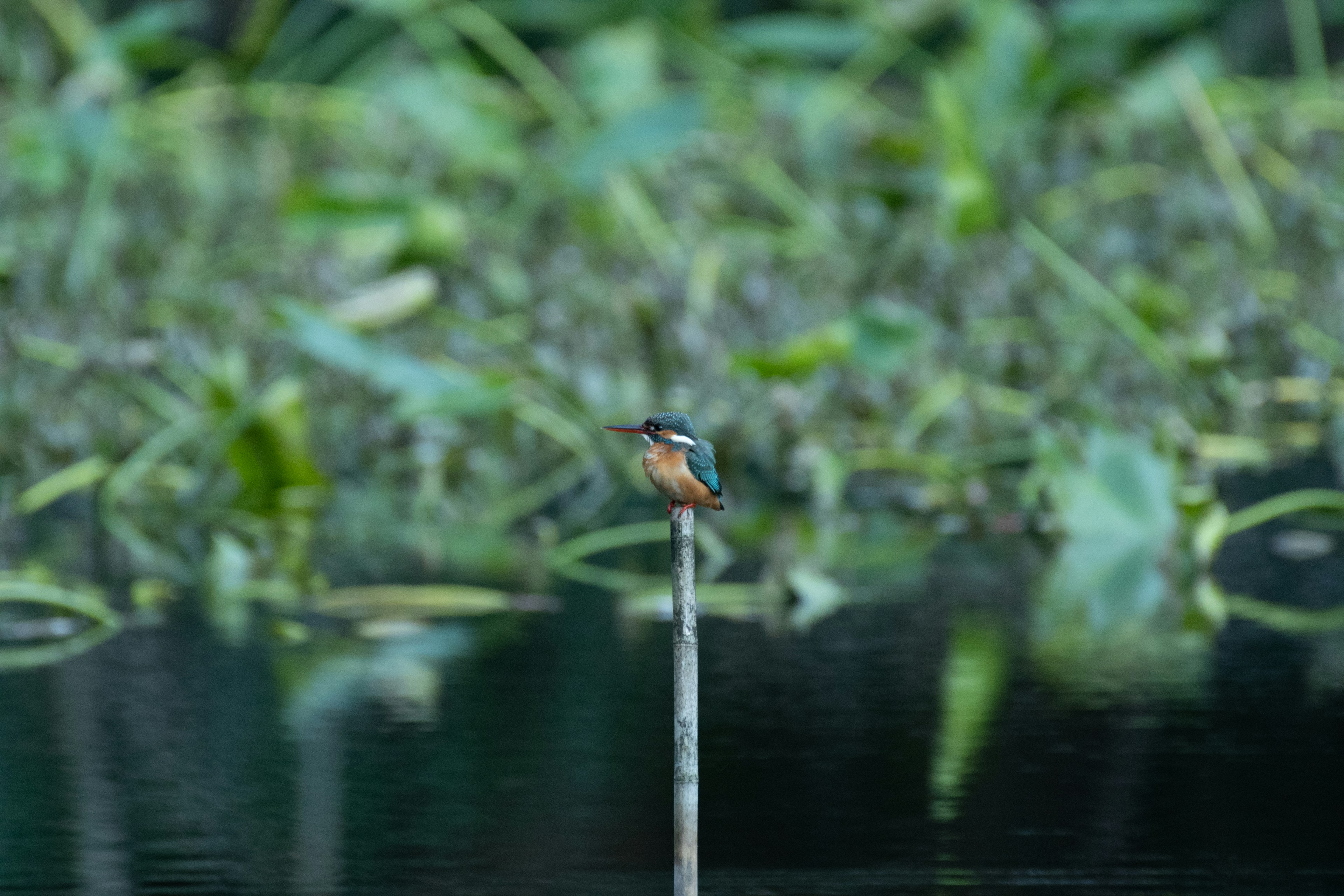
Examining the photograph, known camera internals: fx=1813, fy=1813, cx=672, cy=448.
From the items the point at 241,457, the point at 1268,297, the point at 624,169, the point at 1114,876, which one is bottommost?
the point at 1114,876

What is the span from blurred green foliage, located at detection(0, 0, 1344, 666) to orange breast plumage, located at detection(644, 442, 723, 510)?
0.52m

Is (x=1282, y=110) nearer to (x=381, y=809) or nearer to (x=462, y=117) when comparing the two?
(x=462, y=117)

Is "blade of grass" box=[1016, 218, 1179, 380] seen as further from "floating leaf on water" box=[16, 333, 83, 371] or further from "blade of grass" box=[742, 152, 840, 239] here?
"floating leaf on water" box=[16, 333, 83, 371]

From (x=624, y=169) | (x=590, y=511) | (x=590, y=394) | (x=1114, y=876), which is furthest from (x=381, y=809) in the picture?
(x=624, y=169)

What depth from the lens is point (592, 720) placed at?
0.87 metres

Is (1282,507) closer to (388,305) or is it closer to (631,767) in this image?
(631,767)

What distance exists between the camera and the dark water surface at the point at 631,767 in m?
0.65

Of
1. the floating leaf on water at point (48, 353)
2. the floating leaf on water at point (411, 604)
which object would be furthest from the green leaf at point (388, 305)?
the floating leaf on water at point (411, 604)

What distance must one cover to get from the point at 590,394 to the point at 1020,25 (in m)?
0.82

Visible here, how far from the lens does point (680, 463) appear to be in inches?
22.0

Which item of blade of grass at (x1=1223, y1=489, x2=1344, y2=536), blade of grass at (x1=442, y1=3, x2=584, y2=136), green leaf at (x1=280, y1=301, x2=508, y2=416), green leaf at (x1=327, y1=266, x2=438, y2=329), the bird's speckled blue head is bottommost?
blade of grass at (x1=1223, y1=489, x2=1344, y2=536)

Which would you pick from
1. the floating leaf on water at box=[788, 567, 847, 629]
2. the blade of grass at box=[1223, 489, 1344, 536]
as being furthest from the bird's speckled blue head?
the blade of grass at box=[1223, 489, 1344, 536]

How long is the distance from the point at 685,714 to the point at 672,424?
9 cm

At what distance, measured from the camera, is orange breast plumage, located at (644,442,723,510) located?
1.83ft
